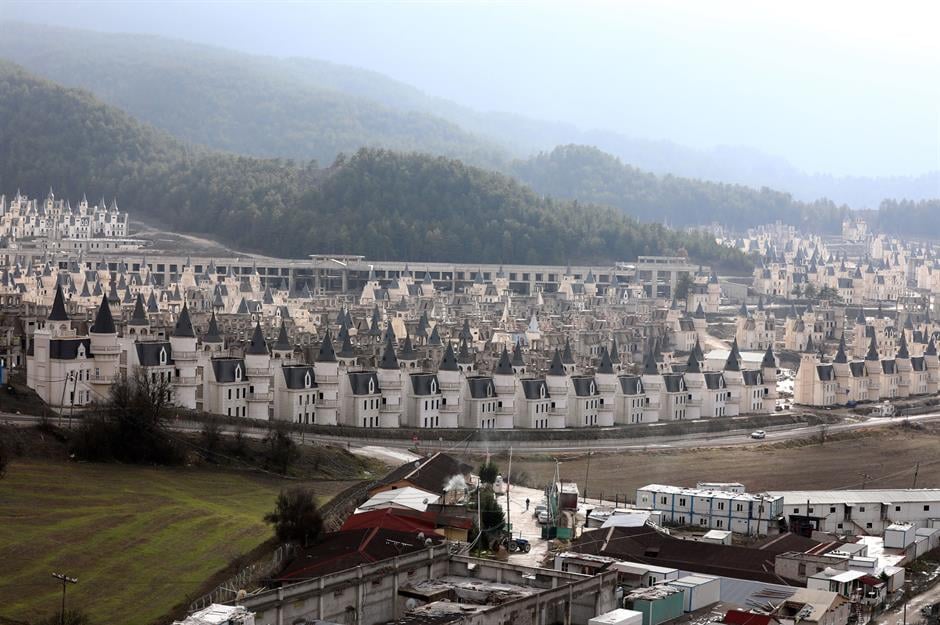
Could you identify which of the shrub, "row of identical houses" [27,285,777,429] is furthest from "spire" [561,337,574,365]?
the shrub

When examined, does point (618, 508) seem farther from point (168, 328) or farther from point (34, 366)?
point (168, 328)

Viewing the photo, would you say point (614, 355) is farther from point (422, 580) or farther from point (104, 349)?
point (422, 580)

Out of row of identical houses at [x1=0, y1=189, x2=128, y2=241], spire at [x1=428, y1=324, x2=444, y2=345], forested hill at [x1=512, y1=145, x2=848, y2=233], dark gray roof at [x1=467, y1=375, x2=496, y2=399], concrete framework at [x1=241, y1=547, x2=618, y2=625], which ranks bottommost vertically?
concrete framework at [x1=241, y1=547, x2=618, y2=625]

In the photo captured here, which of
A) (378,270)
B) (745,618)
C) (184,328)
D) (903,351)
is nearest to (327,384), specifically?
(184,328)

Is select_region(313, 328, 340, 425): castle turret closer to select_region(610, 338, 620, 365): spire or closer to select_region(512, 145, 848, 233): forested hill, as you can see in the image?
select_region(610, 338, 620, 365): spire

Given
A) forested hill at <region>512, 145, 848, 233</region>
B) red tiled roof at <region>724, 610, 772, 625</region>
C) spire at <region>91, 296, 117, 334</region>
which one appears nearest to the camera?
red tiled roof at <region>724, 610, 772, 625</region>

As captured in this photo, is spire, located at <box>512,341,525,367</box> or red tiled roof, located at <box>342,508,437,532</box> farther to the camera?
spire, located at <box>512,341,525,367</box>

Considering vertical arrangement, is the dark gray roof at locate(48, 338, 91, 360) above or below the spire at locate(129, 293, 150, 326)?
below

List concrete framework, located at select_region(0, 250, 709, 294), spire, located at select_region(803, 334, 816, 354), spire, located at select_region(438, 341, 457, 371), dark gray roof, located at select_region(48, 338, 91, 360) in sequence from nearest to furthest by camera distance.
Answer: dark gray roof, located at select_region(48, 338, 91, 360)
spire, located at select_region(438, 341, 457, 371)
spire, located at select_region(803, 334, 816, 354)
concrete framework, located at select_region(0, 250, 709, 294)

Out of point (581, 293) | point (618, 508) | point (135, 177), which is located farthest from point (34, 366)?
point (135, 177)
